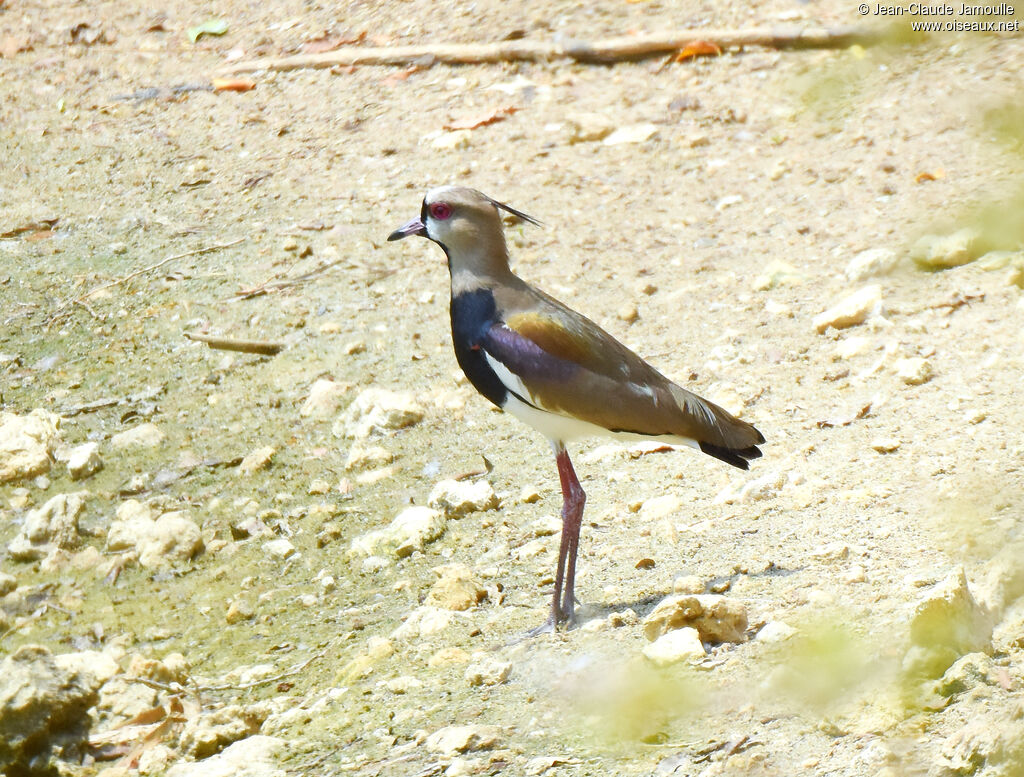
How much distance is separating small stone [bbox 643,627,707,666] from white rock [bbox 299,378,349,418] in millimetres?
2585

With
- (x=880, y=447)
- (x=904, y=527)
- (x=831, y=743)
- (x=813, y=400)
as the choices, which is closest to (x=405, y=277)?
(x=813, y=400)

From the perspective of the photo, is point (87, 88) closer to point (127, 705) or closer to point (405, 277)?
point (405, 277)

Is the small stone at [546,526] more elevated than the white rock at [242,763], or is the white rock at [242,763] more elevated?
the white rock at [242,763]

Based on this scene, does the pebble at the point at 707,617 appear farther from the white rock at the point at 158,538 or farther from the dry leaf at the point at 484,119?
the dry leaf at the point at 484,119

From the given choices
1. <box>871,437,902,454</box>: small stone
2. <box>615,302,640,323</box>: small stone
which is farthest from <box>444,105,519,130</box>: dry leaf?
<box>871,437,902,454</box>: small stone

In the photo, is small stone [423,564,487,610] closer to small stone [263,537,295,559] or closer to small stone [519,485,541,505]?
small stone [519,485,541,505]

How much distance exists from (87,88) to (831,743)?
7.57 m

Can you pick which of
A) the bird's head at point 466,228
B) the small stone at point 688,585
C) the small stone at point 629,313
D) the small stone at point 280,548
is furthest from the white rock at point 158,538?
the small stone at point 629,313

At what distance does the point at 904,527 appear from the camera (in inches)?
156

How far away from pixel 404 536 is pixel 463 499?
11.5 inches

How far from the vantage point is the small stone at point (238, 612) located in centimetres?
443

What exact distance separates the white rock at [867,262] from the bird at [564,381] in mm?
1777

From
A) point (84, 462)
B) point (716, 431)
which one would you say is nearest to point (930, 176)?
point (716, 431)

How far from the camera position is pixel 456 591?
4.24m
